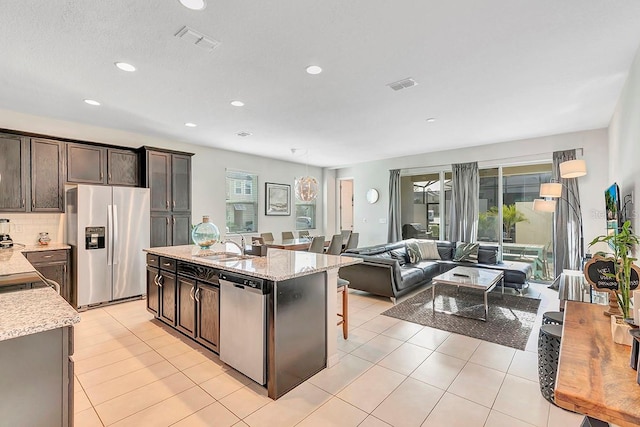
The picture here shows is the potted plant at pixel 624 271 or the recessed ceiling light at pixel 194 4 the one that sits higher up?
the recessed ceiling light at pixel 194 4

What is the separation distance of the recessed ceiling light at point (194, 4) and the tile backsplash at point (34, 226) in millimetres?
4219

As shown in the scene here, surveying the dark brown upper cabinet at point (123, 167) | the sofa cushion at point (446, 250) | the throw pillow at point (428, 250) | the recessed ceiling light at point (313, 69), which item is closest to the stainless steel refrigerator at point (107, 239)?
the dark brown upper cabinet at point (123, 167)

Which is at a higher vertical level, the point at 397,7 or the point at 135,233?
the point at 397,7

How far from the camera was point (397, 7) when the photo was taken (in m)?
2.06

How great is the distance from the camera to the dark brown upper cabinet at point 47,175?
161 inches

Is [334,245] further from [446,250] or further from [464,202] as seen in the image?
[464,202]

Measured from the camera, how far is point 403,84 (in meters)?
3.29

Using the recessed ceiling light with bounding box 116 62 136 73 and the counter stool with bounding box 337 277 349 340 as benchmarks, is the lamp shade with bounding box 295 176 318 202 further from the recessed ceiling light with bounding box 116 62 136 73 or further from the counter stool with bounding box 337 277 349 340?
the recessed ceiling light with bounding box 116 62 136 73

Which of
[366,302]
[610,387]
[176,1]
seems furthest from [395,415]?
[176,1]

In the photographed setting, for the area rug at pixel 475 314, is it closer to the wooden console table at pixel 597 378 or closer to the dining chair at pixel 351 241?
the wooden console table at pixel 597 378

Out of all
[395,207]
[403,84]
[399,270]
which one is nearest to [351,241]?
[395,207]

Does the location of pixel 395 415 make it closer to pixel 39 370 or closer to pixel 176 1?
pixel 39 370

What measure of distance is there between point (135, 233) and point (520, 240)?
7.21 m

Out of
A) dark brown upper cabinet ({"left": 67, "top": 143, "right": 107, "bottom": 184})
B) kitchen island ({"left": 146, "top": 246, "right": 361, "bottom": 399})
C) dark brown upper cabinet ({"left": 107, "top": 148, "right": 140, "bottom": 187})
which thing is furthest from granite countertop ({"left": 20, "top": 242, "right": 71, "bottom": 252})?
kitchen island ({"left": 146, "top": 246, "right": 361, "bottom": 399})
